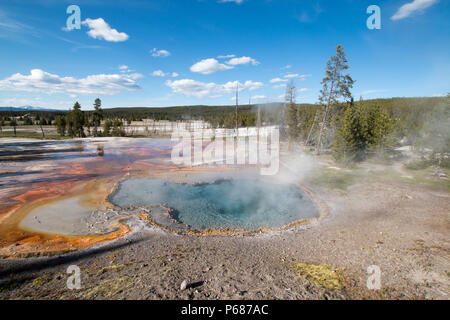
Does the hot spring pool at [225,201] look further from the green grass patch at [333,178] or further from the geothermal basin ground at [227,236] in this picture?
the green grass patch at [333,178]

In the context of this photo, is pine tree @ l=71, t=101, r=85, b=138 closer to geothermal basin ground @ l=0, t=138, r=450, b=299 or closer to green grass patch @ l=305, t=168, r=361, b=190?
geothermal basin ground @ l=0, t=138, r=450, b=299

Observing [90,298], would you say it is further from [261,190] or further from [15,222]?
[261,190]

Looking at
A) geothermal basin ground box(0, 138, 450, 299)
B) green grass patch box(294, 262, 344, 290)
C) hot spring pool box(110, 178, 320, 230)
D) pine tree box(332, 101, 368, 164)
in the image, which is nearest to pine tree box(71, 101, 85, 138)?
geothermal basin ground box(0, 138, 450, 299)

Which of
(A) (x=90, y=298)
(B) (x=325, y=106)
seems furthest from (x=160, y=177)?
(B) (x=325, y=106)

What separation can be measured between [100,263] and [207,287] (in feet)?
15.1

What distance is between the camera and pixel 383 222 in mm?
11289

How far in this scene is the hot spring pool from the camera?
13.0m

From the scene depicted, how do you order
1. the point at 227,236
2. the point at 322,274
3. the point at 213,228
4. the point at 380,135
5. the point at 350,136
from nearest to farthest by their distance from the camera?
the point at 322,274, the point at 227,236, the point at 213,228, the point at 350,136, the point at 380,135

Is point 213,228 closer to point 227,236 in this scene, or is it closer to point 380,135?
point 227,236

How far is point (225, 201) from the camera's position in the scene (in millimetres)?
16047

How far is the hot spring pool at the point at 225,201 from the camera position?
13.0 metres

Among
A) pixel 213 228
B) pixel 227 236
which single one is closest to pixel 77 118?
pixel 213 228

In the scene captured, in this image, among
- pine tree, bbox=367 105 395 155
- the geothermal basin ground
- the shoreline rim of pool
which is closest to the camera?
the geothermal basin ground

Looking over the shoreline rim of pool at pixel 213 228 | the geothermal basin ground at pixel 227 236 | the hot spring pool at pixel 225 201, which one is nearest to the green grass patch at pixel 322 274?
the geothermal basin ground at pixel 227 236
